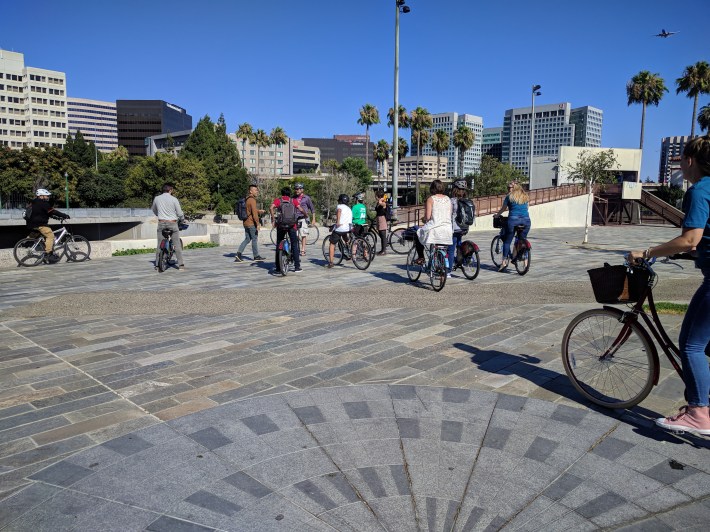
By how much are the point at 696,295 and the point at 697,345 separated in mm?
309

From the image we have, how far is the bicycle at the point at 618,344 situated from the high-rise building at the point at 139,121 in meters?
189

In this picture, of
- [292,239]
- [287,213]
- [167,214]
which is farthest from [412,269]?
[167,214]

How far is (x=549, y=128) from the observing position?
146000mm

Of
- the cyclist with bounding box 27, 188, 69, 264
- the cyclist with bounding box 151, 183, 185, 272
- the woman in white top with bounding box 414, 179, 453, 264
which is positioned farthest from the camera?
the cyclist with bounding box 27, 188, 69, 264

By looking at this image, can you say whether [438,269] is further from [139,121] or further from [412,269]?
[139,121]

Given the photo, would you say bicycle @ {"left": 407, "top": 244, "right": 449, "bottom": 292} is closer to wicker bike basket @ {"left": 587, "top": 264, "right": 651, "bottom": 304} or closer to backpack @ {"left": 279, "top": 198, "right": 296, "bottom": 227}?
backpack @ {"left": 279, "top": 198, "right": 296, "bottom": 227}

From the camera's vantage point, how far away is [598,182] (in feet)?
116

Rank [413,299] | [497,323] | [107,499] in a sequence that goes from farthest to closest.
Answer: [413,299], [497,323], [107,499]

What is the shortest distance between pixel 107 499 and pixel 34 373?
2.60 metres

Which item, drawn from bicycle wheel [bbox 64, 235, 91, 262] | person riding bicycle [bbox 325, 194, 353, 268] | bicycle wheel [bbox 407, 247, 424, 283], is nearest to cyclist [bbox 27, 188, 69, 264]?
bicycle wheel [bbox 64, 235, 91, 262]

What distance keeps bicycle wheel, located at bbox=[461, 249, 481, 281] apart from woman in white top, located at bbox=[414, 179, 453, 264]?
1319 millimetres

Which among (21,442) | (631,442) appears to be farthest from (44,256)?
(631,442)

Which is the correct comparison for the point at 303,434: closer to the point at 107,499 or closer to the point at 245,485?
the point at 245,485

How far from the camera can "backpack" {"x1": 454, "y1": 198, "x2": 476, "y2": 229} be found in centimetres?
1001
